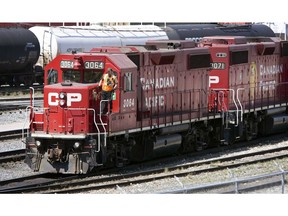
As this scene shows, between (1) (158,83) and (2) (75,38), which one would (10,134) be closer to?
(1) (158,83)

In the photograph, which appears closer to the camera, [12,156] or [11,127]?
[12,156]

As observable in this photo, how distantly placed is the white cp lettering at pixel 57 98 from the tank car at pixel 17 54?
20.6 meters

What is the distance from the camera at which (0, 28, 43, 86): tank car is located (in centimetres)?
3975

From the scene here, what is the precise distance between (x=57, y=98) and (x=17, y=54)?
2186cm

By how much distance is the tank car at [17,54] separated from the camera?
39.8 m

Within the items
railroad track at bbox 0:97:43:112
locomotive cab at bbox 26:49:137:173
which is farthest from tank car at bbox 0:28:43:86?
locomotive cab at bbox 26:49:137:173

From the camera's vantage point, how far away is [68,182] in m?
18.7

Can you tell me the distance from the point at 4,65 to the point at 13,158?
756 inches

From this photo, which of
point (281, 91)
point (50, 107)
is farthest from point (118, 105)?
point (281, 91)

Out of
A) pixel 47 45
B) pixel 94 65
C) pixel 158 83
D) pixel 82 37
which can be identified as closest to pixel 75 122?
pixel 94 65

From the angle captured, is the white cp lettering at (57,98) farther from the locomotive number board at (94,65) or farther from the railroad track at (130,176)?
the railroad track at (130,176)

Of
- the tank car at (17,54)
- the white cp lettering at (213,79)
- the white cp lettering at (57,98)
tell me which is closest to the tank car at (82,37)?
the tank car at (17,54)

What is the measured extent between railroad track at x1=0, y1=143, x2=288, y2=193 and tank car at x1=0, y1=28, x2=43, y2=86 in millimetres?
19892

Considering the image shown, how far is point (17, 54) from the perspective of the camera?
40.4 meters
